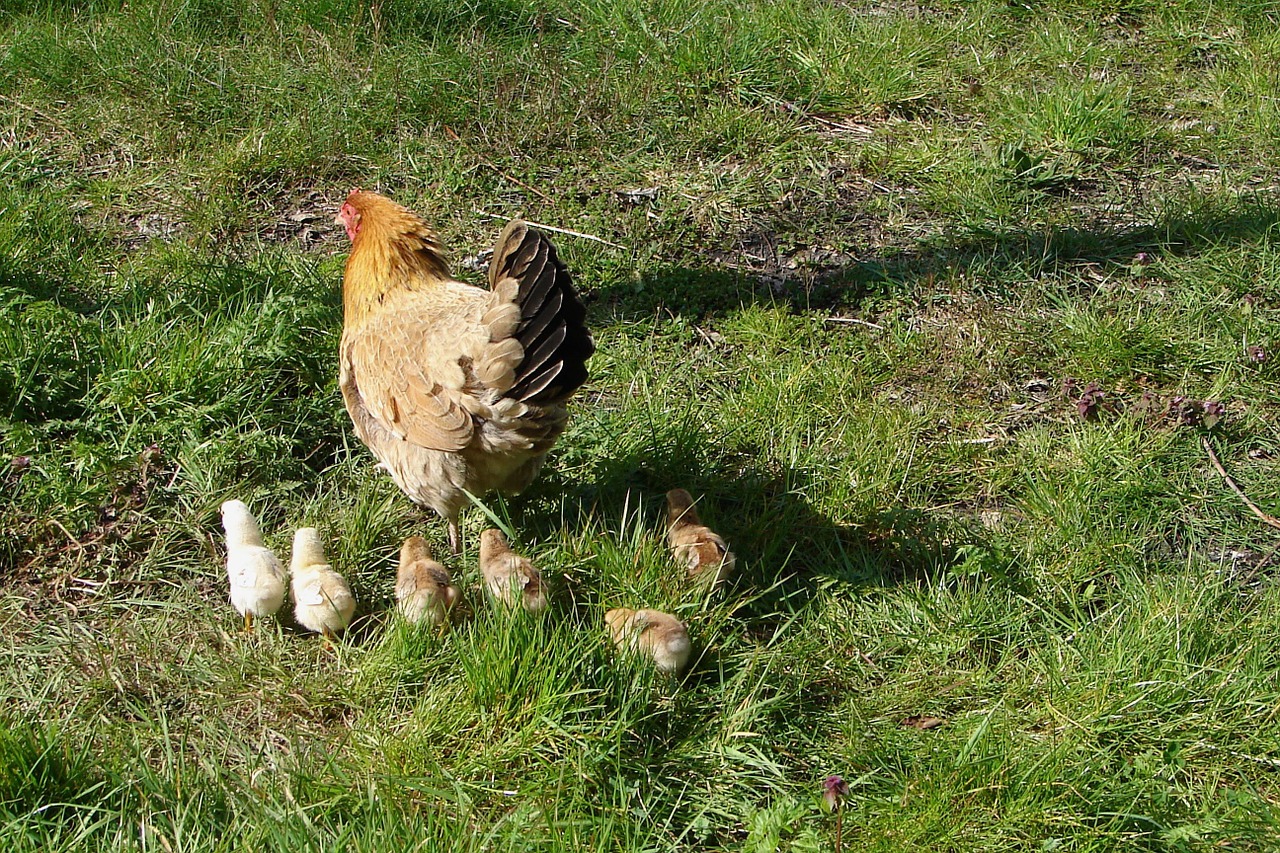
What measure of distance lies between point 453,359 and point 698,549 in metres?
1.04

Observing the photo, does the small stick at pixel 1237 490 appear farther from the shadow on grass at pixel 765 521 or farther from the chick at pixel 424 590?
the chick at pixel 424 590

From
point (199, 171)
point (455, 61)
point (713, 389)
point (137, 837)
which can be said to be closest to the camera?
point (137, 837)

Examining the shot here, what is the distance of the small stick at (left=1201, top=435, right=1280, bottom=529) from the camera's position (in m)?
4.23

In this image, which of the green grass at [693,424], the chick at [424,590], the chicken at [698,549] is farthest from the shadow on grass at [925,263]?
the chick at [424,590]

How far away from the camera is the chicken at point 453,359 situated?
11.7 ft

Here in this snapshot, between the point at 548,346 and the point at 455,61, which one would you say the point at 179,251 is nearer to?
the point at 455,61

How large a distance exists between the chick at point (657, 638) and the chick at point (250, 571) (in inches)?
44.2

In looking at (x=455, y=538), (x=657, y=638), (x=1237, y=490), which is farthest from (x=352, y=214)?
(x=1237, y=490)

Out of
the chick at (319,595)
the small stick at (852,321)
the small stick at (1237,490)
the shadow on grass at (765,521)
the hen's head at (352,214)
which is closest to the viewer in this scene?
the chick at (319,595)

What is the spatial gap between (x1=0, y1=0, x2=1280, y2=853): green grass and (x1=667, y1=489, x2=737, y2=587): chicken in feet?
0.23

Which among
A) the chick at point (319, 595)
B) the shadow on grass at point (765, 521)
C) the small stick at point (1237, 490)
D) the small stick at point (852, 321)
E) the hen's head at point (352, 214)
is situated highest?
the hen's head at point (352, 214)

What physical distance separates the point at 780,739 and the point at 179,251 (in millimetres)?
3652

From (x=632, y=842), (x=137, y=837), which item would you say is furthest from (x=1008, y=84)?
(x=137, y=837)

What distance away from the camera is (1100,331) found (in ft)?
16.1
